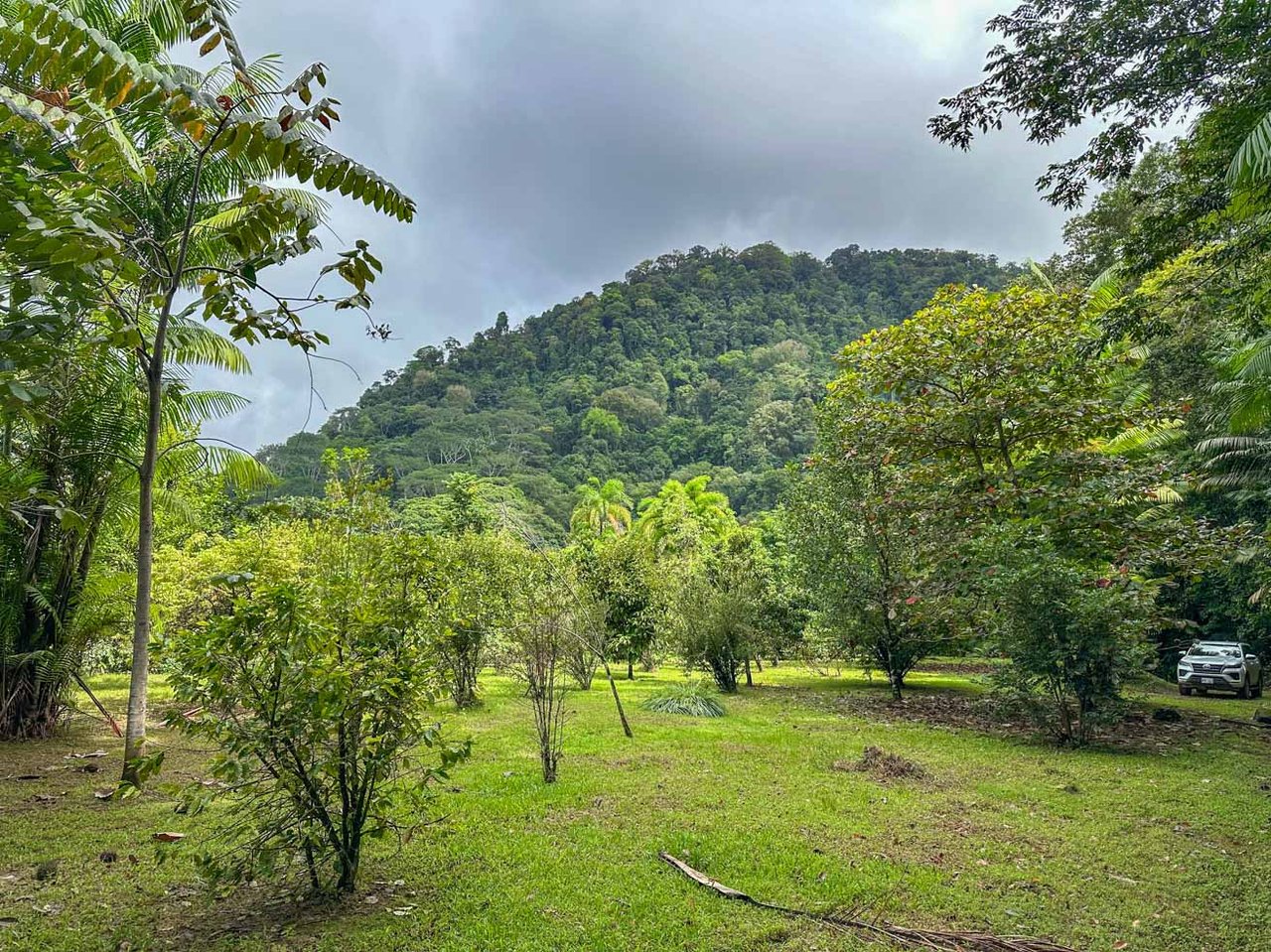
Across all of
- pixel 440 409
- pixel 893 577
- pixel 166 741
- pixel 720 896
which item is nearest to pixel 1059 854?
pixel 720 896

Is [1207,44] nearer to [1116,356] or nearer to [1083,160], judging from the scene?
[1083,160]

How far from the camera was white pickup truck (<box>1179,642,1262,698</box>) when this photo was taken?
17.0 meters

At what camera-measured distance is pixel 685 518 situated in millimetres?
36594

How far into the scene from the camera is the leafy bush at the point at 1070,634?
9172mm

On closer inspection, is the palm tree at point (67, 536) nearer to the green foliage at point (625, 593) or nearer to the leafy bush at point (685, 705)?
the leafy bush at point (685, 705)

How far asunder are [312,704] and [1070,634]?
927 cm

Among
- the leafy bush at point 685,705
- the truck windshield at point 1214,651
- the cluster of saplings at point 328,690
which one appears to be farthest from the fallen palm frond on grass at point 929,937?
the truck windshield at point 1214,651

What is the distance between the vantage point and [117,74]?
118 inches

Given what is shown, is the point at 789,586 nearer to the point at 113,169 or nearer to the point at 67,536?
the point at 67,536

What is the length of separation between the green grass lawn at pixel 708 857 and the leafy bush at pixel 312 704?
1.56 ft

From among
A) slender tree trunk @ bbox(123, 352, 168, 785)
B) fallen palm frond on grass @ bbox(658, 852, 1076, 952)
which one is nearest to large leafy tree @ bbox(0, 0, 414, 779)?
slender tree trunk @ bbox(123, 352, 168, 785)

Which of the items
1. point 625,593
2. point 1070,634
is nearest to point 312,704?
point 1070,634

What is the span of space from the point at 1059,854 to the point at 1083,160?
20.6ft

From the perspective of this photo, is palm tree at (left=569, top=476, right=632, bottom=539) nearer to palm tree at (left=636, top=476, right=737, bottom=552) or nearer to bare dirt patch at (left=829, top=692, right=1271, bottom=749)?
palm tree at (left=636, top=476, right=737, bottom=552)
